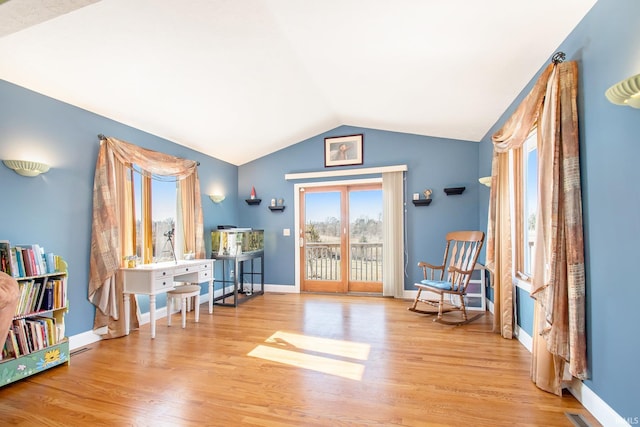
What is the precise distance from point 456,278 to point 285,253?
2908 millimetres

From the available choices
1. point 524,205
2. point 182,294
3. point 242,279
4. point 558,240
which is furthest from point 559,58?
point 242,279

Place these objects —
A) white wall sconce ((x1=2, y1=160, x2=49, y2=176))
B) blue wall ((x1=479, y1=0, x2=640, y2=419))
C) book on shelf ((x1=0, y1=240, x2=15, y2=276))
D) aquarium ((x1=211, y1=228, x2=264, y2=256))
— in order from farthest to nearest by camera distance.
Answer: aquarium ((x1=211, y1=228, x2=264, y2=256)) < white wall sconce ((x1=2, y1=160, x2=49, y2=176)) < book on shelf ((x1=0, y1=240, x2=15, y2=276)) < blue wall ((x1=479, y1=0, x2=640, y2=419))

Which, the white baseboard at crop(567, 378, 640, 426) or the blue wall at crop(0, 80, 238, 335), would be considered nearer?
the white baseboard at crop(567, 378, 640, 426)

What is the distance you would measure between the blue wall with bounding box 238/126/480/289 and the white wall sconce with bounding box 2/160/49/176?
3307 millimetres

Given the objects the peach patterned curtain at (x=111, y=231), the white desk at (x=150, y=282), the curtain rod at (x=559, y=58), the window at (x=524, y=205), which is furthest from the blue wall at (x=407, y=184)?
the curtain rod at (x=559, y=58)

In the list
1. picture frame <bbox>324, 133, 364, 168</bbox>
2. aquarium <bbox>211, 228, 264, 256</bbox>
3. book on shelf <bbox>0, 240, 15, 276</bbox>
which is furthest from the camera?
picture frame <bbox>324, 133, 364, 168</bbox>

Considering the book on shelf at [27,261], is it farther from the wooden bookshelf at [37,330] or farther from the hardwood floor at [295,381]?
the hardwood floor at [295,381]

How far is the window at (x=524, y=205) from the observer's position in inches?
121

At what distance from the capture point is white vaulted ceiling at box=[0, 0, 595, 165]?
6.74ft

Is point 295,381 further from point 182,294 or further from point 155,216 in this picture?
point 155,216

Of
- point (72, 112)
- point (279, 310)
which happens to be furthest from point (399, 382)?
point (72, 112)

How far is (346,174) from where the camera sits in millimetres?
5188

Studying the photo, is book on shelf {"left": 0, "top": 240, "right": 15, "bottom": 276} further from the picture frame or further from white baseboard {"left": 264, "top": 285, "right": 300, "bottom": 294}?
the picture frame

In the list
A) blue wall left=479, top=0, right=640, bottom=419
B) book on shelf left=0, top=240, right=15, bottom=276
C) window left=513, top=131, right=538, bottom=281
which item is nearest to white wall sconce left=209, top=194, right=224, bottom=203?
book on shelf left=0, top=240, right=15, bottom=276
